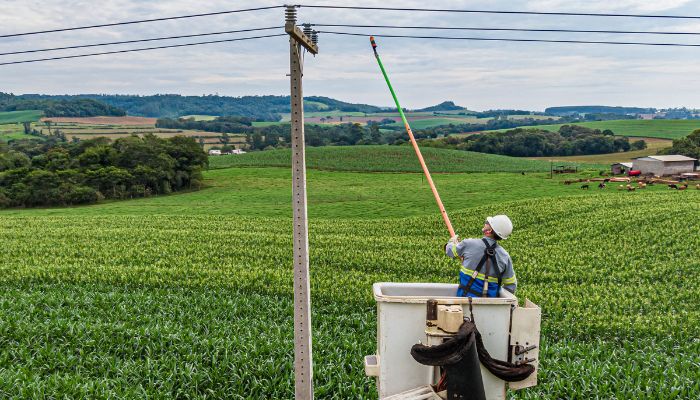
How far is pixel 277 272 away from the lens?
18391 mm

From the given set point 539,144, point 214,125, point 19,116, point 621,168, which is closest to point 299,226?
point 621,168

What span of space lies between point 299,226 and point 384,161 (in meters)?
81.7

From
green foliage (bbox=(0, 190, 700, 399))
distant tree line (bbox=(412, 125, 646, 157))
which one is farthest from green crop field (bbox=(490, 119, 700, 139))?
green foliage (bbox=(0, 190, 700, 399))

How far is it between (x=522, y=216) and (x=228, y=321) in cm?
2296

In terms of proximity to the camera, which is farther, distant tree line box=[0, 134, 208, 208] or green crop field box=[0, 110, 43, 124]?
green crop field box=[0, 110, 43, 124]

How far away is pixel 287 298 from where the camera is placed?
51.1 ft

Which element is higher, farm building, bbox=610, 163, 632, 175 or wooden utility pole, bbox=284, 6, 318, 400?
wooden utility pole, bbox=284, 6, 318, 400

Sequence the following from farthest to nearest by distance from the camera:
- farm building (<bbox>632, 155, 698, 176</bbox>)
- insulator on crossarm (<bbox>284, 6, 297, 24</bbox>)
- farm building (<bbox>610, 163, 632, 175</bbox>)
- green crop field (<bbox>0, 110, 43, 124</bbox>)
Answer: green crop field (<bbox>0, 110, 43, 124</bbox>)
farm building (<bbox>610, 163, 632, 175</bbox>)
farm building (<bbox>632, 155, 698, 176</bbox>)
insulator on crossarm (<bbox>284, 6, 297, 24</bbox>)

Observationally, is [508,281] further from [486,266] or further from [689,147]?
[689,147]

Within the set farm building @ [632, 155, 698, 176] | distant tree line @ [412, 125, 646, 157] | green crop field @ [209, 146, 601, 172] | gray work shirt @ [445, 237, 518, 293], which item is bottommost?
green crop field @ [209, 146, 601, 172]

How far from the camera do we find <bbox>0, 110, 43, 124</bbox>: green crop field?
155 m

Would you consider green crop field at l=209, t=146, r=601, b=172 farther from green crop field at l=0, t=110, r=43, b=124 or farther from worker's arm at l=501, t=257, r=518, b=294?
green crop field at l=0, t=110, r=43, b=124

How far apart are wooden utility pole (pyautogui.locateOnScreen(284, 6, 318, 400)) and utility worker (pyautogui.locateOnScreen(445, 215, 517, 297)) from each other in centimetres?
192

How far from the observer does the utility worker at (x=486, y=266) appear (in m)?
6.68
